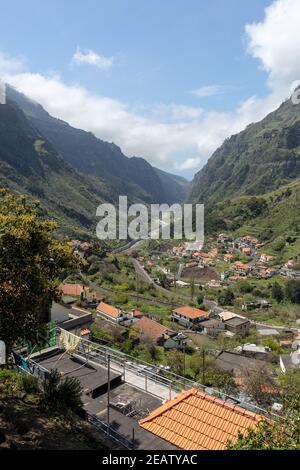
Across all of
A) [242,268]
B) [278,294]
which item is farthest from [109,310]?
A: [242,268]

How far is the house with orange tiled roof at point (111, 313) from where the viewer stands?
52562mm

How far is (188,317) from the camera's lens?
197 ft

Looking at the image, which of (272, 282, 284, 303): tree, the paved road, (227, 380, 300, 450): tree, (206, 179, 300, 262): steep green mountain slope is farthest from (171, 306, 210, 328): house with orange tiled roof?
(206, 179, 300, 262): steep green mountain slope

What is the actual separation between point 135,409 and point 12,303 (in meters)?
5.01

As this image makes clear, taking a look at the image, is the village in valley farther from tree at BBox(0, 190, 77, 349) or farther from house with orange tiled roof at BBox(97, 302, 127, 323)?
tree at BBox(0, 190, 77, 349)

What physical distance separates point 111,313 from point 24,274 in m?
44.7

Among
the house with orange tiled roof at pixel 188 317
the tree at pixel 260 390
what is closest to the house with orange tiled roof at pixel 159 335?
the house with orange tiled roof at pixel 188 317

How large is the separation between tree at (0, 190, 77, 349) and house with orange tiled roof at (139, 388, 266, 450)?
3791mm

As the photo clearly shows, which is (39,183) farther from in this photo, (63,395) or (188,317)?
(63,395)

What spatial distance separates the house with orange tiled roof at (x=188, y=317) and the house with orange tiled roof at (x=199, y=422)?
4888cm

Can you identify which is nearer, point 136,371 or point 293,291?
point 136,371

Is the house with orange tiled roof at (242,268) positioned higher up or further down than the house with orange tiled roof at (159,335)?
higher up

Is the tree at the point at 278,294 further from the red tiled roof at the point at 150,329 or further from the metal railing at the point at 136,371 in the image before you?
the metal railing at the point at 136,371

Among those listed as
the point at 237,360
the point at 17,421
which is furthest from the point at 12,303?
the point at 237,360
